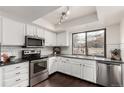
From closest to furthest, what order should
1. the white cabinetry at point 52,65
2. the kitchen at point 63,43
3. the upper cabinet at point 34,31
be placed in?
the kitchen at point 63,43 < the upper cabinet at point 34,31 < the white cabinetry at point 52,65

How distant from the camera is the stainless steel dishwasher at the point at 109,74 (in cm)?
218

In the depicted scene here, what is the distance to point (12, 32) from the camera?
217 cm

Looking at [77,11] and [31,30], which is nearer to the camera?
[77,11]

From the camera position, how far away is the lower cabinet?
2.64 meters

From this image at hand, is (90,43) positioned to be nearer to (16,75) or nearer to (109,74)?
(109,74)

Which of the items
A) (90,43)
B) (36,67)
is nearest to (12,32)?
(36,67)

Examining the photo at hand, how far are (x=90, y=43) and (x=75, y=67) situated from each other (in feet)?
4.17

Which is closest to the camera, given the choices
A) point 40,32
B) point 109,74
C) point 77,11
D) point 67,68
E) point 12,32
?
point 12,32

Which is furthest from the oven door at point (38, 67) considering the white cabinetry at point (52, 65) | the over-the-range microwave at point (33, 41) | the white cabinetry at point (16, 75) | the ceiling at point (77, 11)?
the ceiling at point (77, 11)

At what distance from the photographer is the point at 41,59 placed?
9.04ft

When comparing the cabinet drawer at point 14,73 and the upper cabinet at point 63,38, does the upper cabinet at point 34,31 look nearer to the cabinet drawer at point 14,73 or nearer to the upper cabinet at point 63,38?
the upper cabinet at point 63,38

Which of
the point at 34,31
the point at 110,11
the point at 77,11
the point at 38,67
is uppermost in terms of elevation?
the point at 77,11

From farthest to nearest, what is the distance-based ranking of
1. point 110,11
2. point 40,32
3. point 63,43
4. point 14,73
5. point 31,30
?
point 63,43 < point 40,32 < point 31,30 < point 14,73 < point 110,11

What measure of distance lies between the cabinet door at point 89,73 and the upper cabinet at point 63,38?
158 cm
